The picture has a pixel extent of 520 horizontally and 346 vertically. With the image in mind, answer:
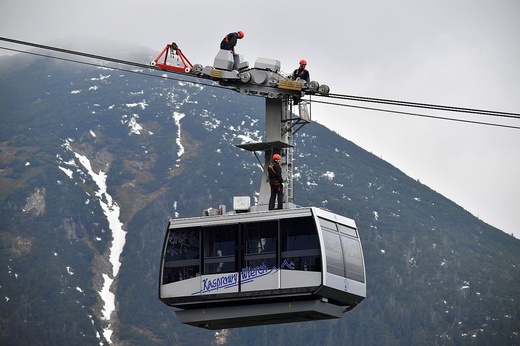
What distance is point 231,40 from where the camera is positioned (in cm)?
5891

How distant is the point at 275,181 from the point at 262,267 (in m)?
3.75

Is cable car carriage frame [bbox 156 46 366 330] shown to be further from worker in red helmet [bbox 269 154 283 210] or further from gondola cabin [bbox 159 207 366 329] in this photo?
worker in red helmet [bbox 269 154 283 210]

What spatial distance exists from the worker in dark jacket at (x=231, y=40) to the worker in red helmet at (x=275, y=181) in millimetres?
5638

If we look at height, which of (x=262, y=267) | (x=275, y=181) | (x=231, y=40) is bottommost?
(x=262, y=267)

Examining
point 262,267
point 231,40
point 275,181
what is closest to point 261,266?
point 262,267

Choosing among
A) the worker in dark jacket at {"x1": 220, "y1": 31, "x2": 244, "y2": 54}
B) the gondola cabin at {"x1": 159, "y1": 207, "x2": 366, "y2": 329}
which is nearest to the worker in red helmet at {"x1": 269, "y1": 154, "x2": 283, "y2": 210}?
the gondola cabin at {"x1": 159, "y1": 207, "x2": 366, "y2": 329}

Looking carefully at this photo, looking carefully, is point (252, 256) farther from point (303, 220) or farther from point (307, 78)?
point (307, 78)

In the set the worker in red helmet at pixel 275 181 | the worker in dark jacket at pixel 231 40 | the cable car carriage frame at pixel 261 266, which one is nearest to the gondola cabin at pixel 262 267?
the cable car carriage frame at pixel 261 266

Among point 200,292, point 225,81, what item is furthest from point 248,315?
point 225,81

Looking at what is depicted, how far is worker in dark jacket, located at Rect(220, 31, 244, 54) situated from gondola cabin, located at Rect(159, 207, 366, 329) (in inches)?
310

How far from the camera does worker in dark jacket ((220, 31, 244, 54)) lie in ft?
193

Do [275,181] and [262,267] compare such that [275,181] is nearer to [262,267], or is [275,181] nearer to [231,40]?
[262,267]

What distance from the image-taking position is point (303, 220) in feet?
176

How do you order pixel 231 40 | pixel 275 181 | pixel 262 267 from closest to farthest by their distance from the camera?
pixel 262 267, pixel 275 181, pixel 231 40
